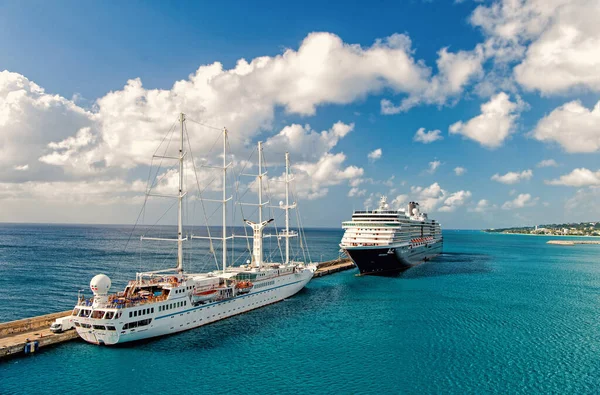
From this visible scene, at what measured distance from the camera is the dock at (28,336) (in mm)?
32000

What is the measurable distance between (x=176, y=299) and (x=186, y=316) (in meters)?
2.44

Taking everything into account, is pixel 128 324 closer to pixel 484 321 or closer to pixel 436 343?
pixel 436 343

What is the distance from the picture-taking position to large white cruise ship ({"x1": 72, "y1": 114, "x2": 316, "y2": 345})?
3531 centimetres

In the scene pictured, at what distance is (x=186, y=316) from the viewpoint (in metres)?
40.8

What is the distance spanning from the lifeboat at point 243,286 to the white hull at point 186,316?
1.76 ft

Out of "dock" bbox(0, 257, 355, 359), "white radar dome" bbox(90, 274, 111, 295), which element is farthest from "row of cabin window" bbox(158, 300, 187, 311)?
"dock" bbox(0, 257, 355, 359)

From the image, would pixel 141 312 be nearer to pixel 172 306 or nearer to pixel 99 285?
pixel 172 306

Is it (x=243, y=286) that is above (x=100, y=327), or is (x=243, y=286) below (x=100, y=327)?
above

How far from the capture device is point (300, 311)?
163 feet

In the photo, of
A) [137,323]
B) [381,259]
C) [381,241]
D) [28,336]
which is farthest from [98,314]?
[381,241]

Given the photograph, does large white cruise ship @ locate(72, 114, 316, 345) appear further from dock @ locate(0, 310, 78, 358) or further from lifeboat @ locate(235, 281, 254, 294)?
dock @ locate(0, 310, 78, 358)

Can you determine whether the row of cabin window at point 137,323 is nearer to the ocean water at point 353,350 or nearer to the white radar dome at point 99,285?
the ocean water at point 353,350

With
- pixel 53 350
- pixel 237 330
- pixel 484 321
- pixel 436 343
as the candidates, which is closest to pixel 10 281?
pixel 53 350

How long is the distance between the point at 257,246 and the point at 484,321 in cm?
3179
